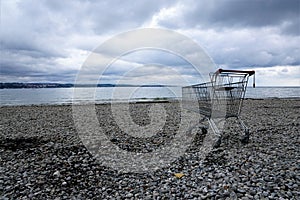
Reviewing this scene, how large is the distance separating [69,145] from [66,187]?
338 centimetres

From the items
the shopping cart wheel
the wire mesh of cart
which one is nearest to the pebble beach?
the shopping cart wheel

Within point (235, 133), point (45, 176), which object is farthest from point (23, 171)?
point (235, 133)

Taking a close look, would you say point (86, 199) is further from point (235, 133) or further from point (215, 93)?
point (235, 133)

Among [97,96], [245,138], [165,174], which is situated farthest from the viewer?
[97,96]

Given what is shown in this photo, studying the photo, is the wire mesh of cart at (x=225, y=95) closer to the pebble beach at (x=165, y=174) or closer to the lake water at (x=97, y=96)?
the pebble beach at (x=165, y=174)

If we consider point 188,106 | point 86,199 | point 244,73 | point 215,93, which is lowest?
point 86,199

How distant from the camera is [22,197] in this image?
4.55 m

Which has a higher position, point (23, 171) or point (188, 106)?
point (188, 106)

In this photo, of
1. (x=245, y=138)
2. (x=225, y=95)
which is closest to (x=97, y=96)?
(x=225, y=95)

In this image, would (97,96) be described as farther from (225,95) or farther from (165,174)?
(165,174)

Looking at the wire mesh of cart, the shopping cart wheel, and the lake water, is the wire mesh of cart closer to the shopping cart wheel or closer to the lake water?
the shopping cart wheel

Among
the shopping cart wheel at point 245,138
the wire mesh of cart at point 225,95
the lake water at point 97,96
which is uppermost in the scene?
the wire mesh of cart at point 225,95

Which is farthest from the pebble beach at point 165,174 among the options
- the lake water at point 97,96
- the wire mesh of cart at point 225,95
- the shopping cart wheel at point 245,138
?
the lake water at point 97,96

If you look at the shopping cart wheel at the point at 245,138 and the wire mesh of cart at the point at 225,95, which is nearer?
the wire mesh of cart at the point at 225,95
